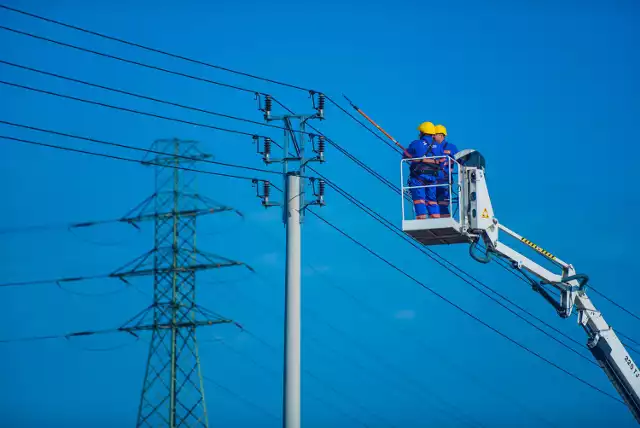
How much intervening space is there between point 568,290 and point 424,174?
5.80m

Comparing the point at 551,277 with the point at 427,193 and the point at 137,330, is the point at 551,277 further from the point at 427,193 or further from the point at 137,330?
the point at 137,330

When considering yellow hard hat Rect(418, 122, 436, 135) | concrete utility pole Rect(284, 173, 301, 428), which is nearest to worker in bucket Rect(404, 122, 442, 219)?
yellow hard hat Rect(418, 122, 436, 135)

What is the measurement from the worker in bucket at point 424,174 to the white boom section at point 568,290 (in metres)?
0.97

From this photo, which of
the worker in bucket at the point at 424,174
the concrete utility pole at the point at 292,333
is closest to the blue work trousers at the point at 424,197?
the worker in bucket at the point at 424,174

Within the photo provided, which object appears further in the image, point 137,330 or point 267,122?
point 137,330

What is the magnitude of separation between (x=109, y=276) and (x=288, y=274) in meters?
20.7

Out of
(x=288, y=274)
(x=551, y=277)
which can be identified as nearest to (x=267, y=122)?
(x=288, y=274)

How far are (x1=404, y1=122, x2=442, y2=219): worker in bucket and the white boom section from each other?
97 cm

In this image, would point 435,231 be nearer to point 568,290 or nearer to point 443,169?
point 443,169

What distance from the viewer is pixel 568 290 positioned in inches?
1223

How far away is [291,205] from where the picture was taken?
29.9m

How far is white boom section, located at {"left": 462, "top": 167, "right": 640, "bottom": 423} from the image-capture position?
2945 cm

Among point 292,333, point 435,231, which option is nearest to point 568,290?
point 435,231

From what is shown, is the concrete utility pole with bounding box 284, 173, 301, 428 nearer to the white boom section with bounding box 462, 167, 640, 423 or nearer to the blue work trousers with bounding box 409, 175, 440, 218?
the blue work trousers with bounding box 409, 175, 440, 218
